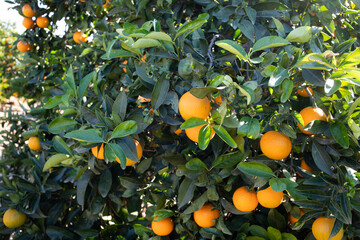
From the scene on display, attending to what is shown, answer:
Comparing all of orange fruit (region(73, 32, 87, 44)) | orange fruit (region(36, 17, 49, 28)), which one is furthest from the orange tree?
orange fruit (region(36, 17, 49, 28))

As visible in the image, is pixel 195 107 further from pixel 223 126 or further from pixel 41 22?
pixel 41 22

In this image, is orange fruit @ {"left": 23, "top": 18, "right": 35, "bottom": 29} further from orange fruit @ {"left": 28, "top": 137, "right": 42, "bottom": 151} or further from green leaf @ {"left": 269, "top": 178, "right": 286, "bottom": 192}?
green leaf @ {"left": 269, "top": 178, "right": 286, "bottom": 192}

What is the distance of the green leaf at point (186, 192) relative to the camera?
3.60ft

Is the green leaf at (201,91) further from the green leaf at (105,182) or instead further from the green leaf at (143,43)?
the green leaf at (105,182)

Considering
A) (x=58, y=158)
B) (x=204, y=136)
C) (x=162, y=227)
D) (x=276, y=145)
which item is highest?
(x=204, y=136)

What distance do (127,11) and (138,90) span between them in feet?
1.97

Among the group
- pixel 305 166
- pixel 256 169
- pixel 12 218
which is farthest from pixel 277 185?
pixel 12 218

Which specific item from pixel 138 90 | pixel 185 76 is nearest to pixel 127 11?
pixel 138 90

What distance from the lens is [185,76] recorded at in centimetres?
A: 88

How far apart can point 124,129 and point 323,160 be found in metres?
0.63

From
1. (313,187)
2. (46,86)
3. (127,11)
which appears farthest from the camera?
(46,86)

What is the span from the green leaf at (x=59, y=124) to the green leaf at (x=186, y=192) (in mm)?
462

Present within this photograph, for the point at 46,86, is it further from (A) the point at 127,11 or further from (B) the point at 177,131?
(B) the point at 177,131

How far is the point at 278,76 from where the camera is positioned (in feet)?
2.66
